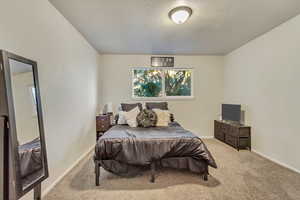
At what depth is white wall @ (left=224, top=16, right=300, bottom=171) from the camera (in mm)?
2684

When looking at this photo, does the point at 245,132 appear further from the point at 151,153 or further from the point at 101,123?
the point at 101,123

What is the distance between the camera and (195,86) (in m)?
4.90

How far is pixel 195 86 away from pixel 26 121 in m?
4.29

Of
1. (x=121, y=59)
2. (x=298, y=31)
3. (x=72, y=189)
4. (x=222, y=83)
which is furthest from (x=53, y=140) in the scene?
(x=222, y=83)

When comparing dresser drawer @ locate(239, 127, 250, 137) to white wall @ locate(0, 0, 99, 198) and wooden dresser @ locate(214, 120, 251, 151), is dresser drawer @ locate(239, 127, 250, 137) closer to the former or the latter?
wooden dresser @ locate(214, 120, 251, 151)

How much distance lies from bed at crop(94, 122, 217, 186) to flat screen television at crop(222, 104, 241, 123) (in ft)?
6.66

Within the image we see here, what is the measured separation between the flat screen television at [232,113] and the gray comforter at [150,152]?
2031mm

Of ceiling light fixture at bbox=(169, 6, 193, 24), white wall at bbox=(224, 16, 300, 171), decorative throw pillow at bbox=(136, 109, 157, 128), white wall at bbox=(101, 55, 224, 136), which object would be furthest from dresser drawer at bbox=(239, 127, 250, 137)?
ceiling light fixture at bbox=(169, 6, 193, 24)

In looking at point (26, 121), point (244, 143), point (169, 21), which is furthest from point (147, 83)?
point (26, 121)

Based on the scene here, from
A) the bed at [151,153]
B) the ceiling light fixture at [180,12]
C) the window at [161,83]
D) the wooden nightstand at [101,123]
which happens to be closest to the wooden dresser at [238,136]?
the window at [161,83]

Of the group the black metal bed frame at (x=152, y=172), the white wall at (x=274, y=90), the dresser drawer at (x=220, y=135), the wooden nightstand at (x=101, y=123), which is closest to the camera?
the black metal bed frame at (x=152, y=172)

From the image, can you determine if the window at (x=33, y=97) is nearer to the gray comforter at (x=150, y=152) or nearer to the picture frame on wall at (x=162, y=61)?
the gray comforter at (x=150, y=152)

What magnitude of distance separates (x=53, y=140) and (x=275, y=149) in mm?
3835

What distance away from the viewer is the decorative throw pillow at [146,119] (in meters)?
3.25
